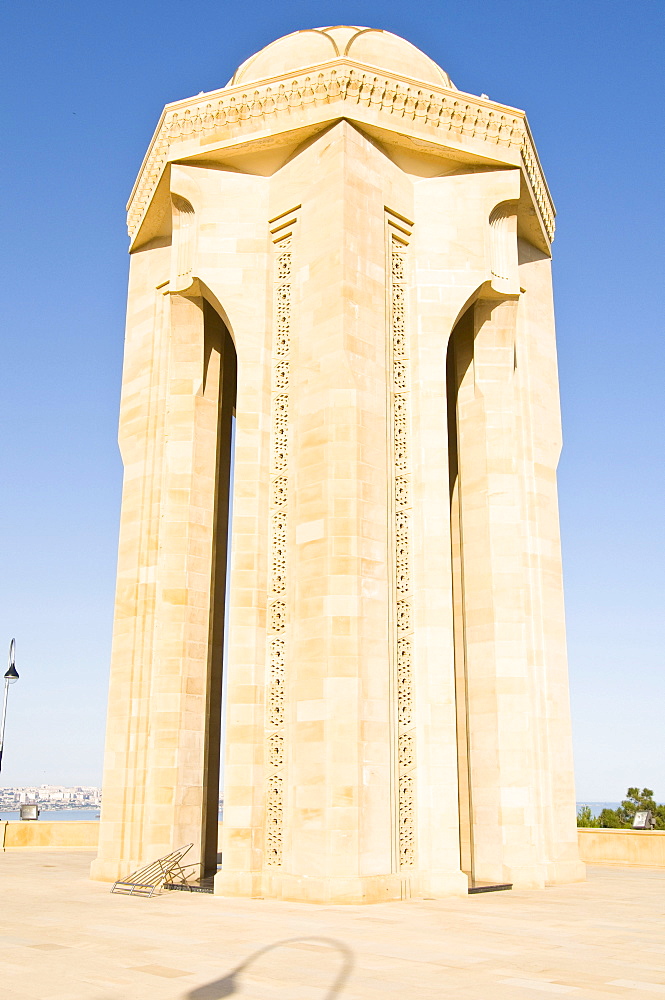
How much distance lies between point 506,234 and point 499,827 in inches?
450

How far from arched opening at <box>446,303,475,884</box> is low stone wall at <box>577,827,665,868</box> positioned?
18.3 feet

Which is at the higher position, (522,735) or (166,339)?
(166,339)

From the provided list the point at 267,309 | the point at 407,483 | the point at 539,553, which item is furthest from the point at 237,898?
the point at 267,309

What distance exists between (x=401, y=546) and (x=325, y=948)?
772 cm

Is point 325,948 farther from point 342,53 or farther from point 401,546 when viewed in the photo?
point 342,53

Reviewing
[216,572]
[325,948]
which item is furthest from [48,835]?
[325,948]

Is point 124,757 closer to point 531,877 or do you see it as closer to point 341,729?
point 341,729

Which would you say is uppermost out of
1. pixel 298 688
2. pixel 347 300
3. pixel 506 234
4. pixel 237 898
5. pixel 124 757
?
pixel 506 234

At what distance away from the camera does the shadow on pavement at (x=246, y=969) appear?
280 inches

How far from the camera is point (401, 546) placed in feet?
52.3

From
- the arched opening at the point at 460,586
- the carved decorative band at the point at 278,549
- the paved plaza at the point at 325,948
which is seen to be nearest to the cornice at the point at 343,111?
the carved decorative band at the point at 278,549

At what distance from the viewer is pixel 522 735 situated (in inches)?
664

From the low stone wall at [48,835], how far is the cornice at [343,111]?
17017 millimetres

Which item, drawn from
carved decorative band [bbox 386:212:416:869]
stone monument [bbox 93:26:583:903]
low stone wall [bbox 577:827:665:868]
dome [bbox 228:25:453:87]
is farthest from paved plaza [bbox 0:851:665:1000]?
dome [bbox 228:25:453:87]
